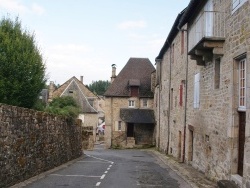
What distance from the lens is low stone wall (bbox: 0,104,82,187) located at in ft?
33.8

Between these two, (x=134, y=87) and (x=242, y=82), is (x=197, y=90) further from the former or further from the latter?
(x=134, y=87)

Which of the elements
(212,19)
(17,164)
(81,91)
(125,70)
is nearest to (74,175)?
(17,164)

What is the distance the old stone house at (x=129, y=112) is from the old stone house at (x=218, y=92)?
21.9 metres

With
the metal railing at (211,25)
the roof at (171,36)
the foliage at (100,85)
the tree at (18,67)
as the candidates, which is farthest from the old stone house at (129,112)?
the foliage at (100,85)

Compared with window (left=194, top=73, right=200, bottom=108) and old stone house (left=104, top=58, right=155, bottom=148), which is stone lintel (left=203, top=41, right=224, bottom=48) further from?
old stone house (left=104, top=58, right=155, bottom=148)

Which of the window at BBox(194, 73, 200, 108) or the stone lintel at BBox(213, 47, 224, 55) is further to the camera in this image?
the window at BBox(194, 73, 200, 108)

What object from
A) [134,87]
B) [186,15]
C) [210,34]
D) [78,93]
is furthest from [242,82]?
[78,93]

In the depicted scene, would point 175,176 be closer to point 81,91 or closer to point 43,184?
point 43,184

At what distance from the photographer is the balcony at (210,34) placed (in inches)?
482

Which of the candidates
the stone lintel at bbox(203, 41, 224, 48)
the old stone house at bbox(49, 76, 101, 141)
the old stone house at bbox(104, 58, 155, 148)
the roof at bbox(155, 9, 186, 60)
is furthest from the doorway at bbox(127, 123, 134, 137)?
the stone lintel at bbox(203, 41, 224, 48)

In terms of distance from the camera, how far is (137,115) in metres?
43.2

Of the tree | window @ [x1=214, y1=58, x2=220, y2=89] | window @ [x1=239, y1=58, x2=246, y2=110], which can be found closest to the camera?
window @ [x1=239, y1=58, x2=246, y2=110]

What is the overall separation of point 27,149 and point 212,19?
25.7ft

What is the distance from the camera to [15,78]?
15.0 m
